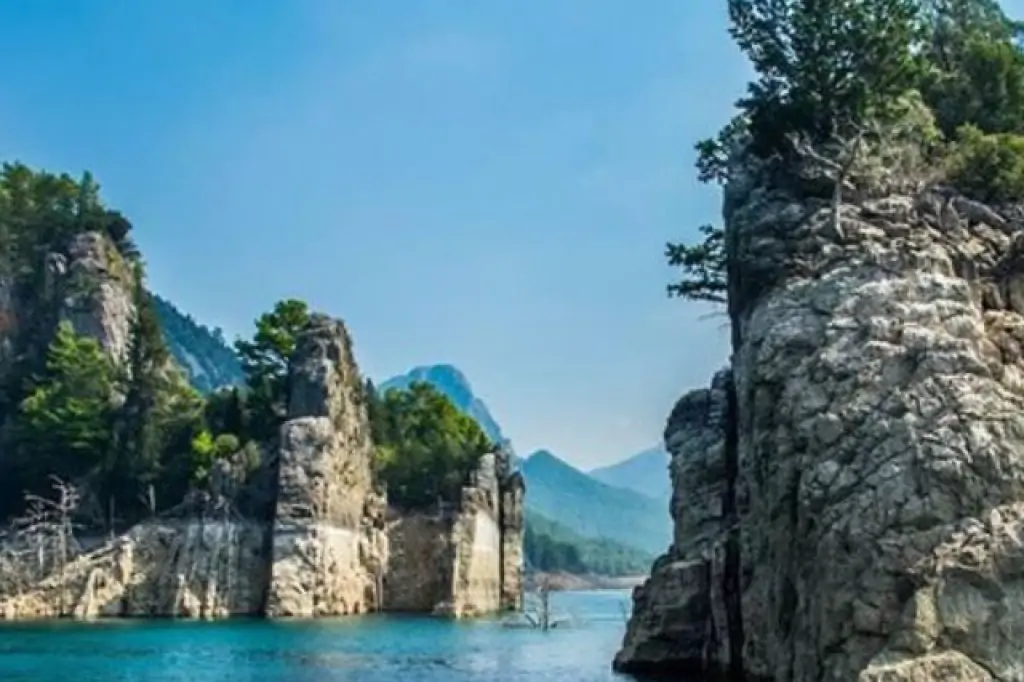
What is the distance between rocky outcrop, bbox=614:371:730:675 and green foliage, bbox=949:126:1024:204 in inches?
418

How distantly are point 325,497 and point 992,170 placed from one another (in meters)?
62.0

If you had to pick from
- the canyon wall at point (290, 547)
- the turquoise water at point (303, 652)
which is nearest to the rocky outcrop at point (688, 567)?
the turquoise water at point (303, 652)

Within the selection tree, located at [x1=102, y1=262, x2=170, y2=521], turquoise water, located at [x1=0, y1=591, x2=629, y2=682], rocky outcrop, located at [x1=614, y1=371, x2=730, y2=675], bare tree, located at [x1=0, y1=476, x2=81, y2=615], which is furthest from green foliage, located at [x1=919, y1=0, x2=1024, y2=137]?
bare tree, located at [x1=0, y1=476, x2=81, y2=615]

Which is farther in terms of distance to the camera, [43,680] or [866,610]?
[43,680]

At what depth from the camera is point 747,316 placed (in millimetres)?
44344

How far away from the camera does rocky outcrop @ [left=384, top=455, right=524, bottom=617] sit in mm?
107000

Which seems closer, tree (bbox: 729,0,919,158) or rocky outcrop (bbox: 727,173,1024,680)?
rocky outcrop (bbox: 727,173,1024,680)

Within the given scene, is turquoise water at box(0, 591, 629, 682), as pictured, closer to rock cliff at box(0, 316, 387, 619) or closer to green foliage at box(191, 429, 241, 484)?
rock cliff at box(0, 316, 387, 619)

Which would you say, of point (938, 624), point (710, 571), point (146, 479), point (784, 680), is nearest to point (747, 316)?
point (710, 571)

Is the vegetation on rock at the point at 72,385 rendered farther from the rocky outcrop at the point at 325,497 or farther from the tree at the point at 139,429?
the rocky outcrop at the point at 325,497

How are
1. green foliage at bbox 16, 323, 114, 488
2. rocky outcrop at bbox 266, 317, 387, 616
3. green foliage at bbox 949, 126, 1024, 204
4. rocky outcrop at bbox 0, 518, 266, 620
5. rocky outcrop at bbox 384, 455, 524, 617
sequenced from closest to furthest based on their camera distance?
green foliage at bbox 949, 126, 1024, 204 → rocky outcrop at bbox 0, 518, 266, 620 → rocky outcrop at bbox 266, 317, 387, 616 → green foliage at bbox 16, 323, 114, 488 → rocky outcrop at bbox 384, 455, 524, 617

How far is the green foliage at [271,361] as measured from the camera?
340 ft

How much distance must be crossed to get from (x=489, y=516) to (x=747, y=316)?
228ft

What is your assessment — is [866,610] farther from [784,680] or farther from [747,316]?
[747,316]
